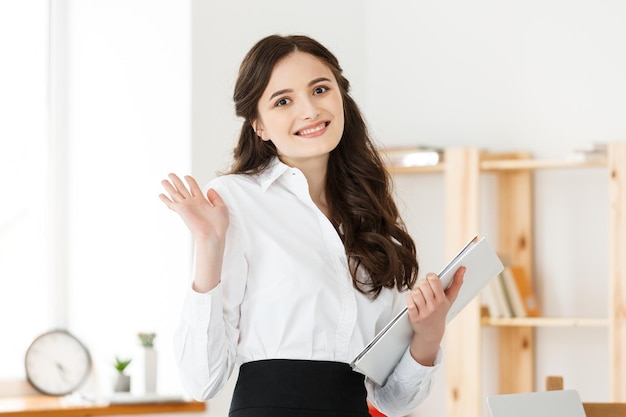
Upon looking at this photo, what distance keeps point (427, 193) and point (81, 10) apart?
1.62 m

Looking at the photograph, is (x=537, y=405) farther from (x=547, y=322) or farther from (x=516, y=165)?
(x=516, y=165)

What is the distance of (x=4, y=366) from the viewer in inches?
151

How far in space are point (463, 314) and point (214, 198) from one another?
2.34m

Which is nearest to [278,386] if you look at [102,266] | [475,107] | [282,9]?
[102,266]

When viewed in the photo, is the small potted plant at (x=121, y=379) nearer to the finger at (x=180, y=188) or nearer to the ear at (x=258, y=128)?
the ear at (x=258, y=128)

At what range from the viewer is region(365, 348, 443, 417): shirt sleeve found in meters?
1.89

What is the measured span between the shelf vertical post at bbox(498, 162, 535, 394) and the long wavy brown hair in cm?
213

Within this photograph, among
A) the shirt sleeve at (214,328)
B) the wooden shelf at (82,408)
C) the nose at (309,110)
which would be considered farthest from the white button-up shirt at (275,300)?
the wooden shelf at (82,408)

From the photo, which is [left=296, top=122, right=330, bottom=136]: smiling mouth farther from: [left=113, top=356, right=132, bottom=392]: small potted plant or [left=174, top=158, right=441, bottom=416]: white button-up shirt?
[left=113, top=356, right=132, bottom=392]: small potted plant

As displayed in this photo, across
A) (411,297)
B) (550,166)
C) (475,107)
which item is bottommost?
(411,297)

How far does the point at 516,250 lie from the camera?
4.14 metres

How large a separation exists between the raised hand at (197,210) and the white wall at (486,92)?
1889 millimetres

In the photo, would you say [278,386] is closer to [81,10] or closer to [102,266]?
[102,266]

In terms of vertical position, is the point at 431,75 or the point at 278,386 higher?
the point at 431,75
